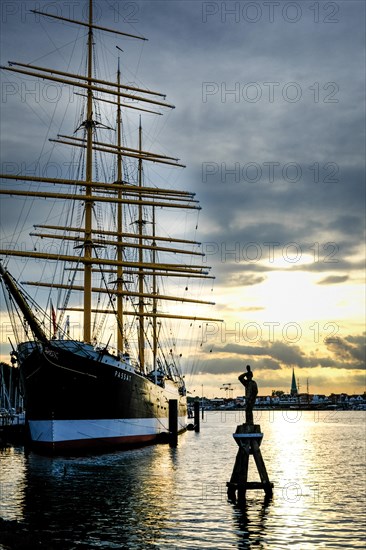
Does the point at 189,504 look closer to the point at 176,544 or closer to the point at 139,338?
the point at 176,544

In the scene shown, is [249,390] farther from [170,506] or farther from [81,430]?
[81,430]

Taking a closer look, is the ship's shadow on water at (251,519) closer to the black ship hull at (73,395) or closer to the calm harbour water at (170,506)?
the calm harbour water at (170,506)

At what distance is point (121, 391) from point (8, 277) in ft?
44.6

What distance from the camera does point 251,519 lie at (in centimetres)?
2203

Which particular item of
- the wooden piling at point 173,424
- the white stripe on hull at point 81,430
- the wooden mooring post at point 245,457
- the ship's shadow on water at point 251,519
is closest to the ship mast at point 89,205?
the white stripe on hull at point 81,430

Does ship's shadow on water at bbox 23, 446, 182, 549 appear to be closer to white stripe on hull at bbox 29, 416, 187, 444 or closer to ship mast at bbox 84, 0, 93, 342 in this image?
white stripe on hull at bbox 29, 416, 187, 444

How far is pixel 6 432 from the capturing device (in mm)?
58312

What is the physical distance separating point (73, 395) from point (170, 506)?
20978 millimetres

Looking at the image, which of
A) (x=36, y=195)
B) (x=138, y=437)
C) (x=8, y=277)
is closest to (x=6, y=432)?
(x=138, y=437)

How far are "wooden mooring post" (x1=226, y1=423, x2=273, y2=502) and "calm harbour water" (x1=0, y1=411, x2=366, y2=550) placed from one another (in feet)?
2.07

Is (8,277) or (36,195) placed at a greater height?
(36,195)

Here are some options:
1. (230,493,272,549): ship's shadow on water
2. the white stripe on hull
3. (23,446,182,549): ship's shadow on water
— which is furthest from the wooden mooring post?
the white stripe on hull

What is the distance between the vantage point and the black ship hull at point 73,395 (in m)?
43.9

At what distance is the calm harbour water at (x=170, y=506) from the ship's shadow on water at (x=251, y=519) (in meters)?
0.03
